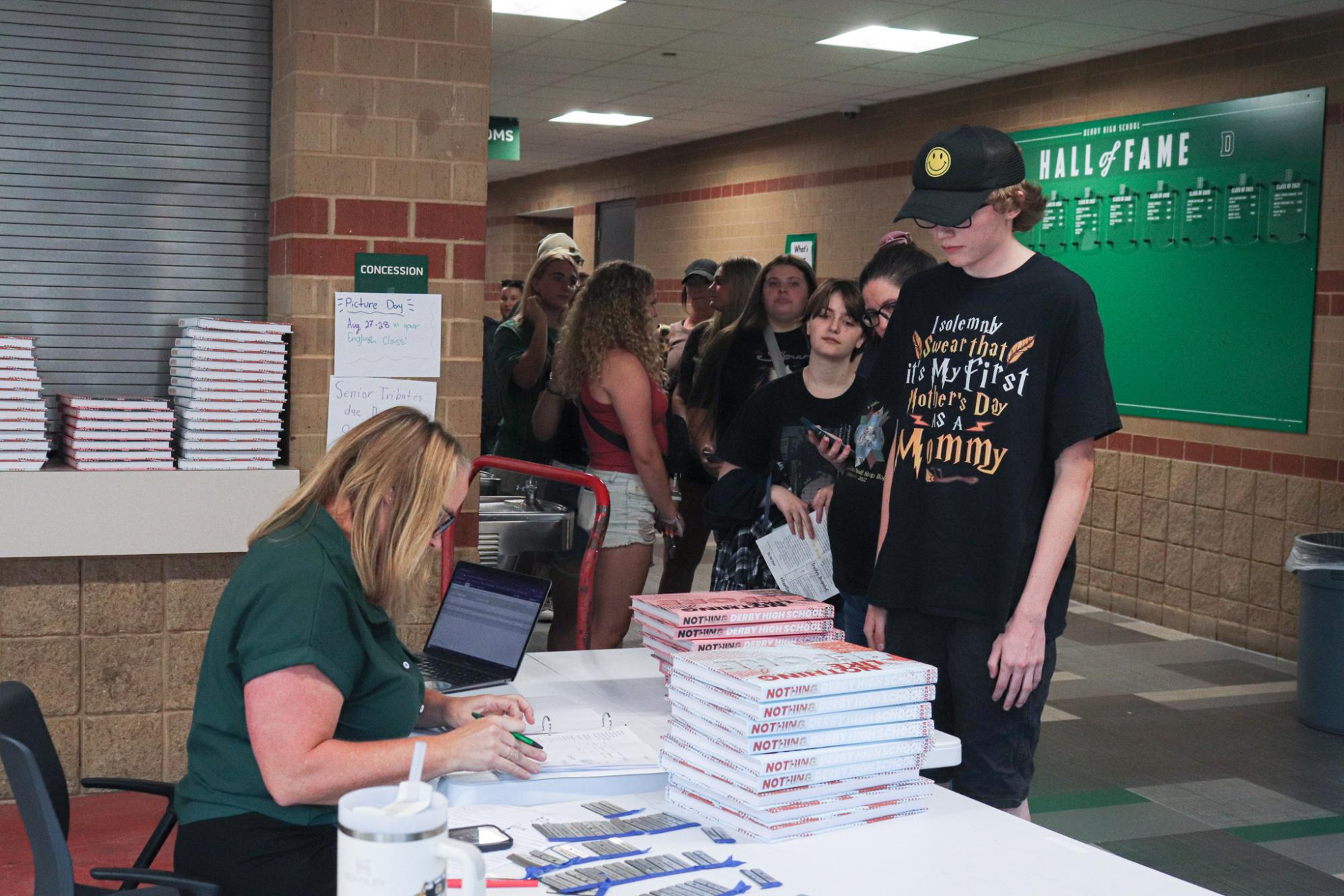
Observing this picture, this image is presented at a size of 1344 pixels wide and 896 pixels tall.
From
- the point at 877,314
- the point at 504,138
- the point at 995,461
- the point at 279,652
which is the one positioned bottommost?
the point at 279,652

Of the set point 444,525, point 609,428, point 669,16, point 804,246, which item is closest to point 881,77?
point 669,16

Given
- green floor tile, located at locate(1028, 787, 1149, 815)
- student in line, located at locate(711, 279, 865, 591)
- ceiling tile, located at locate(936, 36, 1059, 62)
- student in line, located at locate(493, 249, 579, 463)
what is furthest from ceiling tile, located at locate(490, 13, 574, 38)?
green floor tile, located at locate(1028, 787, 1149, 815)

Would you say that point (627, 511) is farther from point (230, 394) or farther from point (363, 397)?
point (230, 394)

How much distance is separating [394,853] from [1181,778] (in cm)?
397

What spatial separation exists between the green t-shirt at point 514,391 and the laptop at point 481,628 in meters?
2.85

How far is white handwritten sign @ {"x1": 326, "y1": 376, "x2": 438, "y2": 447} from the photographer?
12.3 feet

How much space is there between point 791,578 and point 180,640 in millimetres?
1814

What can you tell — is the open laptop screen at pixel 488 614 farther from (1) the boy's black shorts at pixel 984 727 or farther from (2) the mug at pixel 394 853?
(2) the mug at pixel 394 853

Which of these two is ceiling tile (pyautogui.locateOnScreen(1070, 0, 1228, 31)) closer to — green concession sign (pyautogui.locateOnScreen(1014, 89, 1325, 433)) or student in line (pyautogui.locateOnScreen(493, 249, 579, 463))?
green concession sign (pyautogui.locateOnScreen(1014, 89, 1325, 433))

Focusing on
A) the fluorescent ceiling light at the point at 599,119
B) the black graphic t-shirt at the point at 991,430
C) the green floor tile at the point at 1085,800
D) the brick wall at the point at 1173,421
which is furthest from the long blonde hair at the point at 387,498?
the fluorescent ceiling light at the point at 599,119

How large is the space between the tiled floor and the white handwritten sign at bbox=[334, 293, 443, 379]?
1379 millimetres

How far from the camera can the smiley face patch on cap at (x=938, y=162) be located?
2236 mm

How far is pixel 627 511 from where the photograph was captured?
4.25 metres

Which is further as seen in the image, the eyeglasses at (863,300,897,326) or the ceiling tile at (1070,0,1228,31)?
the ceiling tile at (1070,0,1228,31)
